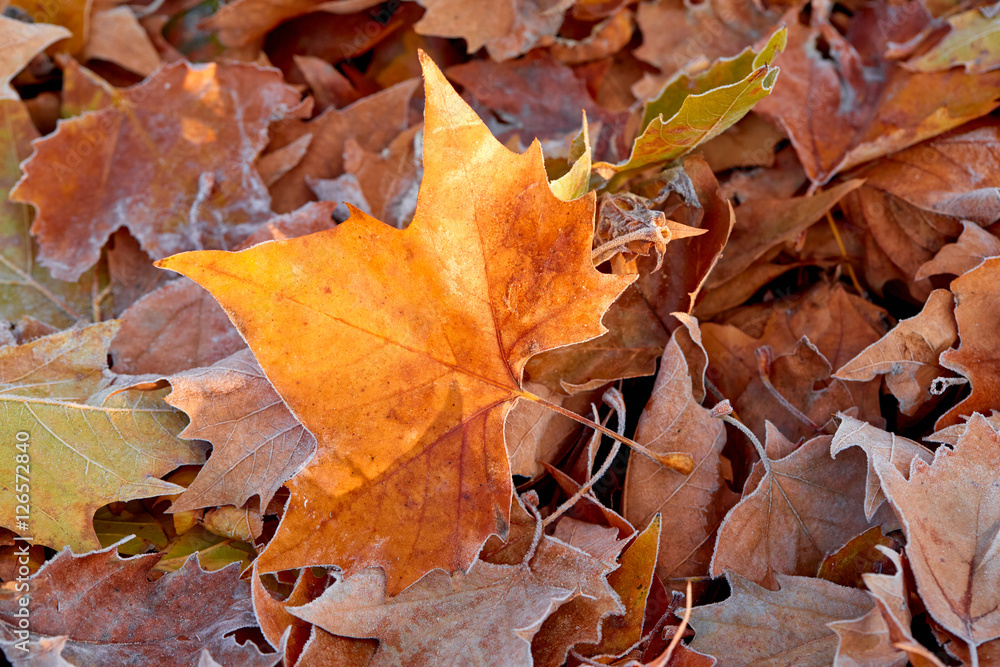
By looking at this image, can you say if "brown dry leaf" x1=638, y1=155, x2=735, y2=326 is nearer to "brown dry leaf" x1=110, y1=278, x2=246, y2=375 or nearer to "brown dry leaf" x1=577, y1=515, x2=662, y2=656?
"brown dry leaf" x1=577, y1=515, x2=662, y2=656

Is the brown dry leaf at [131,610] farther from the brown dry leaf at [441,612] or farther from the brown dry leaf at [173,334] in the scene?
the brown dry leaf at [173,334]

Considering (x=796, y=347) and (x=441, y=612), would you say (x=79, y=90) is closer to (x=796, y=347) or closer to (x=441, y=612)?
(x=441, y=612)

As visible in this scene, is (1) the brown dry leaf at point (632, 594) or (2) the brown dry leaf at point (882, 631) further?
(1) the brown dry leaf at point (632, 594)

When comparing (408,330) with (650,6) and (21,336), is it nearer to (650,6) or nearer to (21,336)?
(21,336)

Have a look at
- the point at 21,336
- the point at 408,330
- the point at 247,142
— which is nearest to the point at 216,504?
the point at 408,330

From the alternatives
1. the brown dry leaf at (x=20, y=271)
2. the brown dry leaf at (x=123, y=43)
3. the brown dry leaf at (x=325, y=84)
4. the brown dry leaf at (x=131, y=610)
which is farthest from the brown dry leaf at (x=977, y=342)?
the brown dry leaf at (x=123, y=43)
